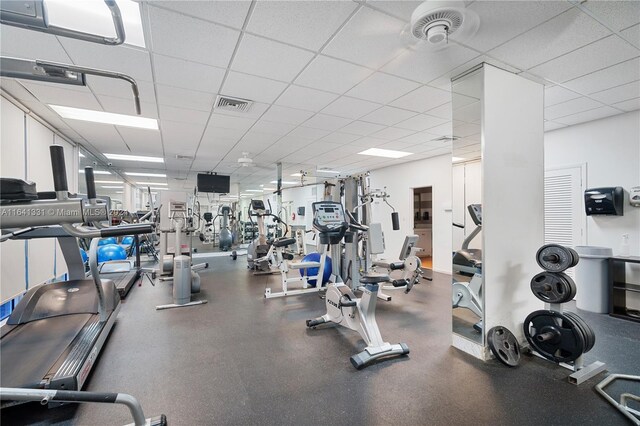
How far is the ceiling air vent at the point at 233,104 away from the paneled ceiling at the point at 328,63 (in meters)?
0.09

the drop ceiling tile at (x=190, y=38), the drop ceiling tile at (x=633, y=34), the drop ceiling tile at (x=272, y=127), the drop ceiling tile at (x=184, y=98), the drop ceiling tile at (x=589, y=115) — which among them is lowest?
the drop ceiling tile at (x=589, y=115)

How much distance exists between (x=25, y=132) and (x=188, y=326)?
3434mm

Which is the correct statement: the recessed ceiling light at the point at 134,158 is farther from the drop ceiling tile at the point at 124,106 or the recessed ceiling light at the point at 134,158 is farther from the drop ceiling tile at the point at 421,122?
the drop ceiling tile at the point at 421,122

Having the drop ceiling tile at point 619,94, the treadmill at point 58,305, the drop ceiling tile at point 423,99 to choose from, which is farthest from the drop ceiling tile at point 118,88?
the drop ceiling tile at point 619,94

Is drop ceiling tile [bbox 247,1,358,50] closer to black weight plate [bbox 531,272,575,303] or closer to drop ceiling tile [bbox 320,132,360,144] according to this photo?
drop ceiling tile [bbox 320,132,360,144]

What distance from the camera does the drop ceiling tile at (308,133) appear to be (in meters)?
4.57

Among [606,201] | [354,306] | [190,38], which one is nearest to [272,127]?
[190,38]

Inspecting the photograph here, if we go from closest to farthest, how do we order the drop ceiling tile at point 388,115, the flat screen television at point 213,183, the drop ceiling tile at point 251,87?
the drop ceiling tile at point 251,87 < the drop ceiling tile at point 388,115 < the flat screen television at point 213,183

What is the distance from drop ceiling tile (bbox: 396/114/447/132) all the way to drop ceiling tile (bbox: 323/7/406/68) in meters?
1.63

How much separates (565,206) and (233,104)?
5.05 m

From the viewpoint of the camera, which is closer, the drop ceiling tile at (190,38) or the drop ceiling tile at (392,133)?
the drop ceiling tile at (190,38)

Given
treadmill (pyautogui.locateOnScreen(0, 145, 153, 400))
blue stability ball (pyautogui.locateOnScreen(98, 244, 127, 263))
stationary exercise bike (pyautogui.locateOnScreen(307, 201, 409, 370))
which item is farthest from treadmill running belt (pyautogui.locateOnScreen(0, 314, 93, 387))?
blue stability ball (pyautogui.locateOnScreen(98, 244, 127, 263))

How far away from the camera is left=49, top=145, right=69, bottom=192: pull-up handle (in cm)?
119

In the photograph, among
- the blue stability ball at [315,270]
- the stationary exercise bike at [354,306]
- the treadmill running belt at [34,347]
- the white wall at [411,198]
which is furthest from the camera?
the white wall at [411,198]
